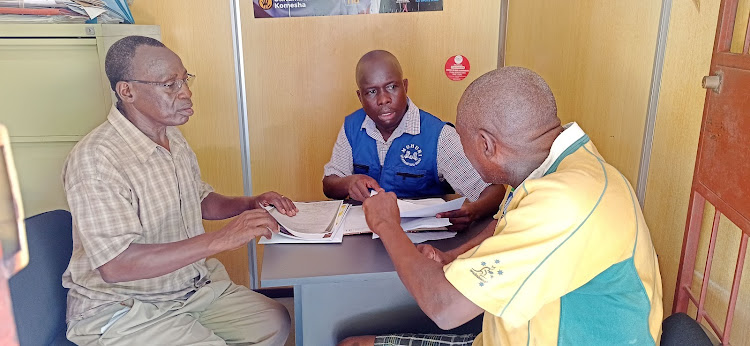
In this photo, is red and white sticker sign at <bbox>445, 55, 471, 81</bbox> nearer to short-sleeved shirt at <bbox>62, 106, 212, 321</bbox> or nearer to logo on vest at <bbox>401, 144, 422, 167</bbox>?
logo on vest at <bbox>401, 144, 422, 167</bbox>

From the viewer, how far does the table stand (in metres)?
1.46

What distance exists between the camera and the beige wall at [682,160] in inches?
58.5

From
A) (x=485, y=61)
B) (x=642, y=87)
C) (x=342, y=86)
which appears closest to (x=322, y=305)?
(x=642, y=87)

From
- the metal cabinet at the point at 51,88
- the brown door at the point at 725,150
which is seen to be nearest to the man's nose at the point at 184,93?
the metal cabinet at the point at 51,88

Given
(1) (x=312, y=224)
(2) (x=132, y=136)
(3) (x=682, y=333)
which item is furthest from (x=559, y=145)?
(2) (x=132, y=136)

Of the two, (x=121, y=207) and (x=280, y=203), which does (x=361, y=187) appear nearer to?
(x=280, y=203)

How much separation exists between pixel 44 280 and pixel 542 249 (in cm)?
135

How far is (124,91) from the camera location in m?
1.72

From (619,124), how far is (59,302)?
2.09 meters

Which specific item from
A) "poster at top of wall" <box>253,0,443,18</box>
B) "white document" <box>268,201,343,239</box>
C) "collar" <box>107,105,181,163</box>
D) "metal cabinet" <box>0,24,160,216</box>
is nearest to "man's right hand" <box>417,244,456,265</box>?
"white document" <box>268,201,343,239</box>

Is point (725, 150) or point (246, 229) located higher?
point (725, 150)

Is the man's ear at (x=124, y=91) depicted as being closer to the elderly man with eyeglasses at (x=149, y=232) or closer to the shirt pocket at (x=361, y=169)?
the elderly man with eyeglasses at (x=149, y=232)

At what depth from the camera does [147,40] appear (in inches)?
69.3

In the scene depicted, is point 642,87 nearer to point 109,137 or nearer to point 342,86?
point 342,86
